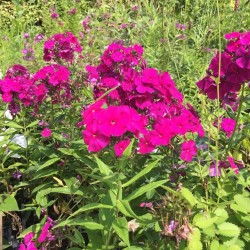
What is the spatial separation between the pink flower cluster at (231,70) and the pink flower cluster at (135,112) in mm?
145

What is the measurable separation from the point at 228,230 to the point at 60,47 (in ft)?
4.92

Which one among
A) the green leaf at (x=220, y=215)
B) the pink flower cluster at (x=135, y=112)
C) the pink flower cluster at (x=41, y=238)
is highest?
the pink flower cluster at (x=135, y=112)

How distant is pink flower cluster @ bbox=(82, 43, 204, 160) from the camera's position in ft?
5.17

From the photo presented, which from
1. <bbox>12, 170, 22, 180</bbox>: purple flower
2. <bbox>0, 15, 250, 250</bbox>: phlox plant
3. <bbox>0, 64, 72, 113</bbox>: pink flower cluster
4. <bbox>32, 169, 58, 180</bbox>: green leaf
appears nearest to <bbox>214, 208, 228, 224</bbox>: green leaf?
<bbox>0, 15, 250, 250</bbox>: phlox plant

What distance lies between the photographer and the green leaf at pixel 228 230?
1.63m

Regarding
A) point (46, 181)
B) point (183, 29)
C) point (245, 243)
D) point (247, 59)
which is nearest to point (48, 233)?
point (46, 181)

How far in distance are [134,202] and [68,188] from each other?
12.8 inches

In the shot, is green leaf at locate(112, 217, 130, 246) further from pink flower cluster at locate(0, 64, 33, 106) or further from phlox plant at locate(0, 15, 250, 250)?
pink flower cluster at locate(0, 64, 33, 106)

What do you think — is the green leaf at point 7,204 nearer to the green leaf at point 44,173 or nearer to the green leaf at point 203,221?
the green leaf at point 44,173

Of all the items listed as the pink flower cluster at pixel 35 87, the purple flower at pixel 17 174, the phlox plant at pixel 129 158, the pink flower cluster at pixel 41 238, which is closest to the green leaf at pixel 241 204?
the phlox plant at pixel 129 158

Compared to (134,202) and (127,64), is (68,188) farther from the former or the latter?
(127,64)

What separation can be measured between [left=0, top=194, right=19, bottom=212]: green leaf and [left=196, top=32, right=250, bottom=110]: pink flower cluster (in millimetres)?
1043

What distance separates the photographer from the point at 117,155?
1598 mm

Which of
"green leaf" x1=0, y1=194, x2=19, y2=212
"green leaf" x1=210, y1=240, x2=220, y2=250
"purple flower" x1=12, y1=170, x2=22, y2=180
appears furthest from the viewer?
"purple flower" x1=12, y1=170, x2=22, y2=180
